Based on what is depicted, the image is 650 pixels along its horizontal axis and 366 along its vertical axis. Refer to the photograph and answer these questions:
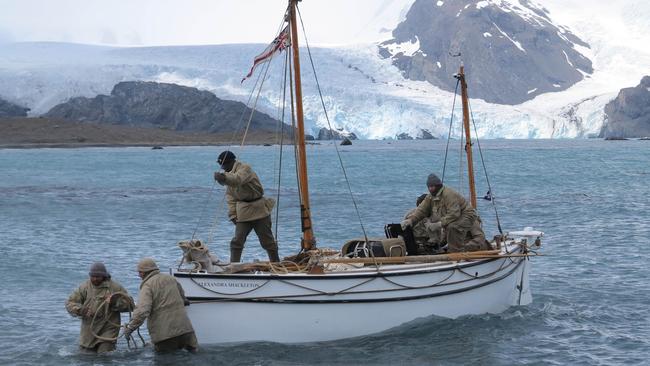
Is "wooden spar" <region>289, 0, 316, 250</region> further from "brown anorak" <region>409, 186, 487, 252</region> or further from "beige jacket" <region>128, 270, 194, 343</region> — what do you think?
"beige jacket" <region>128, 270, 194, 343</region>

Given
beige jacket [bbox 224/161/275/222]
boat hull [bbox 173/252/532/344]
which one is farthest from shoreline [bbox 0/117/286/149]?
boat hull [bbox 173/252/532/344]

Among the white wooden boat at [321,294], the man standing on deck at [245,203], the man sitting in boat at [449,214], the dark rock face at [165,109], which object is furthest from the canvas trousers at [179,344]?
the dark rock face at [165,109]

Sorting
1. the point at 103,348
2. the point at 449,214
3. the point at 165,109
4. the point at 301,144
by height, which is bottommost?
the point at 103,348

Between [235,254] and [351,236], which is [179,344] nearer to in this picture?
[235,254]

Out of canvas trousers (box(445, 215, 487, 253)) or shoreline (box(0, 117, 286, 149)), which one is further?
shoreline (box(0, 117, 286, 149))

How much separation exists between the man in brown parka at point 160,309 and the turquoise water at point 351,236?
65 cm

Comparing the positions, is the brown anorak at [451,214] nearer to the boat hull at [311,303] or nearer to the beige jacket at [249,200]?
the boat hull at [311,303]

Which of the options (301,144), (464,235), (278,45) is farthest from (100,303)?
(464,235)

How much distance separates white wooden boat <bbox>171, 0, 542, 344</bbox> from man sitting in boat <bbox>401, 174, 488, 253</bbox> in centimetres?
64

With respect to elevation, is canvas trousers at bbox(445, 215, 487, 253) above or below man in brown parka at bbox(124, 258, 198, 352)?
above

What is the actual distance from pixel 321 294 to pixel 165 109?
504 ft

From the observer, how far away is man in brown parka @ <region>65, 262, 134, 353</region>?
14172 mm

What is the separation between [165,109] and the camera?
166000mm

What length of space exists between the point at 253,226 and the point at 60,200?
119 ft
